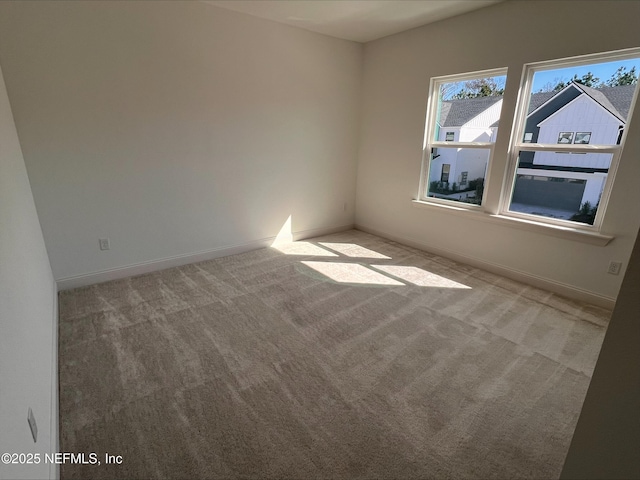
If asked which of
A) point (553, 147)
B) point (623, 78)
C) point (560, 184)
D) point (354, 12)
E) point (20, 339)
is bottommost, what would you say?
point (20, 339)

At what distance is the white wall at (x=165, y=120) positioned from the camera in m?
2.66

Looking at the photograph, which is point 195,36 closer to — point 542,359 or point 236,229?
point 236,229

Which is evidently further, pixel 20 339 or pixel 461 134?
pixel 461 134

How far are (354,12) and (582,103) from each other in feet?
7.59

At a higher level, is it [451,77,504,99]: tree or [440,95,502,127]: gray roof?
[451,77,504,99]: tree

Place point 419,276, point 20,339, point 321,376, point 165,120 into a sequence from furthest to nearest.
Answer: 1. point 419,276
2. point 165,120
3. point 321,376
4. point 20,339

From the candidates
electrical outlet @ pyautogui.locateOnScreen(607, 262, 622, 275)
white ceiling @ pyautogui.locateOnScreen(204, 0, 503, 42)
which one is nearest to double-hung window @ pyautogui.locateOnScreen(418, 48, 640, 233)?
electrical outlet @ pyautogui.locateOnScreen(607, 262, 622, 275)

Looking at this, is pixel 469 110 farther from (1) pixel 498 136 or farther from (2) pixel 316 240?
(2) pixel 316 240

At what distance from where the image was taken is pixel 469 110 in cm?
368

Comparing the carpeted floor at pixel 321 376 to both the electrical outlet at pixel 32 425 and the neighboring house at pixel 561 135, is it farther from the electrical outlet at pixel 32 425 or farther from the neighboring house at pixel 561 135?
the neighboring house at pixel 561 135

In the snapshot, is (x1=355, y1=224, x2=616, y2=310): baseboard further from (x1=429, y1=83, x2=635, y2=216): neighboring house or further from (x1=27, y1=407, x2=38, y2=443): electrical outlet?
A: (x1=27, y1=407, x2=38, y2=443): electrical outlet

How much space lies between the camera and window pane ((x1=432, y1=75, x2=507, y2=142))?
342 centimetres

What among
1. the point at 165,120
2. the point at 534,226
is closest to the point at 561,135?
the point at 534,226

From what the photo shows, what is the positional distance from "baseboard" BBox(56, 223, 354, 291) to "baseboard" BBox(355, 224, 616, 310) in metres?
1.65
